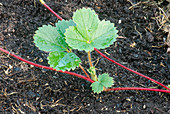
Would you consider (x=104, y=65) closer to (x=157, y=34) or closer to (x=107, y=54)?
(x=107, y=54)

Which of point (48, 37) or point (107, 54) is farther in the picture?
point (107, 54)

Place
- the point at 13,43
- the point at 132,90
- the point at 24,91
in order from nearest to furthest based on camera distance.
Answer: the point at 24,91, the point at 132,90, the point at 13,43

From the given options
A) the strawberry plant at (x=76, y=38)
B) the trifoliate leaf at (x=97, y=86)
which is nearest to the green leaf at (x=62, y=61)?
the strawberry plant at (x=76, y=38)

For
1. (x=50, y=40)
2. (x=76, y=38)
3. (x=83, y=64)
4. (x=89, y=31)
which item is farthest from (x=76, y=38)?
(x=83, y=64)

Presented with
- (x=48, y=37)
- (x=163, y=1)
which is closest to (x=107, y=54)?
(x=48, y=37)

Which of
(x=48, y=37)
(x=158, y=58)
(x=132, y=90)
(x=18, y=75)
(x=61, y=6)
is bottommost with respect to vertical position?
(x=132, y=90)

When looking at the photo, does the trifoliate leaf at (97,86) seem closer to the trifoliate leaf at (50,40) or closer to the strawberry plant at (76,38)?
the strawberry plant at (76,38)
